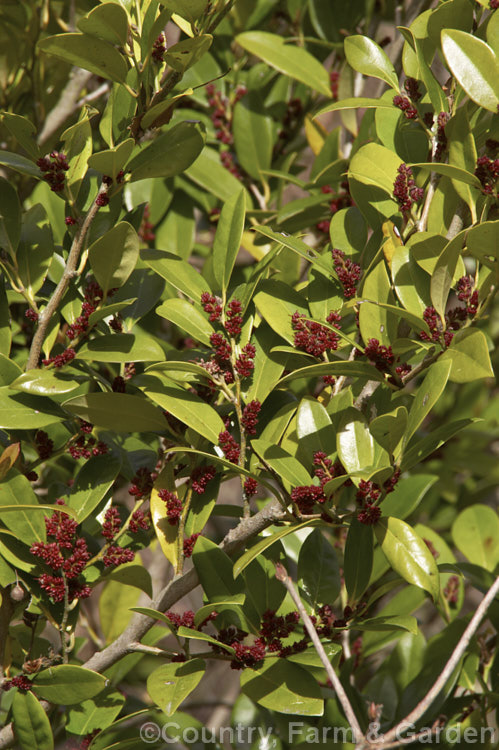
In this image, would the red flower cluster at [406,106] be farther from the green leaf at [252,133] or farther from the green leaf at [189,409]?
the green leaf at [252,133]

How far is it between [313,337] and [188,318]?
5.5 inches

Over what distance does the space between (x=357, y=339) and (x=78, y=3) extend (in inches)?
41.7

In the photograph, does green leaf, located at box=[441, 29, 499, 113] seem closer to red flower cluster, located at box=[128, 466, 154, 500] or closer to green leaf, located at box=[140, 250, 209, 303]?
green leaf, located at box=[140, 250, 209, 303]

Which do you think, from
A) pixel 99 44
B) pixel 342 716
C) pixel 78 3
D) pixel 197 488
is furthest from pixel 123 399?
pixel 78 3

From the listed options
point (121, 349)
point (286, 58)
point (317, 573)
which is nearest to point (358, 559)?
point (317, 573)

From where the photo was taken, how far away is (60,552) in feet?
2.68

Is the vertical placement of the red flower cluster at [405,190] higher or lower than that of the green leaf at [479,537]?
higher

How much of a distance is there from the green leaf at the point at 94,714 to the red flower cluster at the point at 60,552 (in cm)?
20

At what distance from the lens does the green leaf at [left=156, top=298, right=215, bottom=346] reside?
2.69 ft

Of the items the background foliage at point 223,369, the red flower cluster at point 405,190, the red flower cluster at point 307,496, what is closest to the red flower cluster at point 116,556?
the background foliage at point 223,369

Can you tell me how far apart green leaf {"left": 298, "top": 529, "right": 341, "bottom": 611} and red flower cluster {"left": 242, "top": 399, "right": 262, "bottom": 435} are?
195 millimetres

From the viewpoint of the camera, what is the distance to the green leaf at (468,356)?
671mm

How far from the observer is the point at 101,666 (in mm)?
864

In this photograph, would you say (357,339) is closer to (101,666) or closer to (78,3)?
(101,666)
